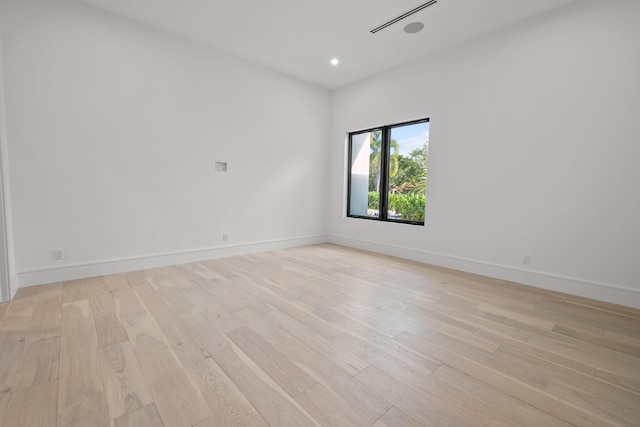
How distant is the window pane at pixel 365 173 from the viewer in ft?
16.7

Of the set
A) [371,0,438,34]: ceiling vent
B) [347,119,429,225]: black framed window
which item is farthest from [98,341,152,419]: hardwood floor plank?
[371,0,438,34]: ceiling vent

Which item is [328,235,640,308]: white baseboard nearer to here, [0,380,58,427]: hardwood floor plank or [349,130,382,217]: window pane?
[349,130,382,217]: window pane

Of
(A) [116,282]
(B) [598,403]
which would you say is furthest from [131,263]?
(B) [598,403]

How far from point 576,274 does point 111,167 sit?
5.46 metres

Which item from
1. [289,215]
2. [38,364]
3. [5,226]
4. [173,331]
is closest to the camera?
[38,364]

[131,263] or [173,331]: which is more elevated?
[131,263]

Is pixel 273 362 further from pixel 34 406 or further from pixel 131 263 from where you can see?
pixel 131 263

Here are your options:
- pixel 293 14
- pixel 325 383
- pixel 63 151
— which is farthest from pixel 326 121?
pixel 325 383

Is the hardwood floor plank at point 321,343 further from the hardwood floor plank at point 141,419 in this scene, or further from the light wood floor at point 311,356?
the hardwood floor plank at point 141,419

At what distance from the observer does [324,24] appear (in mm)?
3381

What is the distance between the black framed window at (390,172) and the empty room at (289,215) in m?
0.06

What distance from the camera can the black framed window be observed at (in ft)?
14.4

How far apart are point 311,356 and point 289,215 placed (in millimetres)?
3551

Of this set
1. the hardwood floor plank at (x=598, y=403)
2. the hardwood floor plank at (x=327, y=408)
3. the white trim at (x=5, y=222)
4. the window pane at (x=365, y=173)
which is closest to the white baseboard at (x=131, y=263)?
the white trim at (x=5, y=222)
